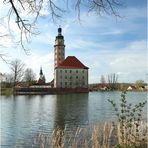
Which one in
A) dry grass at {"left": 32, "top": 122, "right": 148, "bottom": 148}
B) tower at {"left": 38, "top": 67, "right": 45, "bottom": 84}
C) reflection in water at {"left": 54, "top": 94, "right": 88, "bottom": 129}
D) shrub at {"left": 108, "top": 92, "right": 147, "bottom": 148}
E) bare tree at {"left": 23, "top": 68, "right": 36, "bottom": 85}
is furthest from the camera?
tower at {"left": 38, "top": 67, "right": 45, "bottom": 84}

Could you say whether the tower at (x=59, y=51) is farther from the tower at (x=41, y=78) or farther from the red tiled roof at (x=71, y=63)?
the tower at (x=41, y=78)

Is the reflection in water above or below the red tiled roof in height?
below

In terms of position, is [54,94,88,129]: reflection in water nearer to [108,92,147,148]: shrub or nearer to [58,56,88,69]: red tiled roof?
[108,92,147,148]: shrub

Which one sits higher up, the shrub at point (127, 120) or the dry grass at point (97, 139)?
the shrub at point (127, 120)

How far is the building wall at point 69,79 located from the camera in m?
84.0

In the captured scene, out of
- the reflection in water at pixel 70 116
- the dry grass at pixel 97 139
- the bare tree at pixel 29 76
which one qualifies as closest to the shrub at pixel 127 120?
the dry grass at pixel 97 139

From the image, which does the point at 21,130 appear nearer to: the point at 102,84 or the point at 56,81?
the point at 56,81

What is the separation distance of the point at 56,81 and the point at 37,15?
79639 mm

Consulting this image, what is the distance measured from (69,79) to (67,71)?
6.83 feet

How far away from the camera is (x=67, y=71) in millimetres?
85250

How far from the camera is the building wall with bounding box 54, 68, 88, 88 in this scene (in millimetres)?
84000

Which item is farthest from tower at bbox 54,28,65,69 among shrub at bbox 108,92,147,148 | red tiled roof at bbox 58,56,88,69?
shrub at bbox 108,92,147,148

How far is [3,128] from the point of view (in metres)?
15.8

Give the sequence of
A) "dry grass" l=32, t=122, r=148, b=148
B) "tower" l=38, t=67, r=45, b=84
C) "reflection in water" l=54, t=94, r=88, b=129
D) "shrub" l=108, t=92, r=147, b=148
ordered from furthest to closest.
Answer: "tower" l=38, t=67, r=45, b=84 < "reflection in water" l=54, t=94, r=88, b=129 < "dry grass" l=32, t=122, r=148, b=148 < "shrub" l=108, t=92, r=147, b=148
